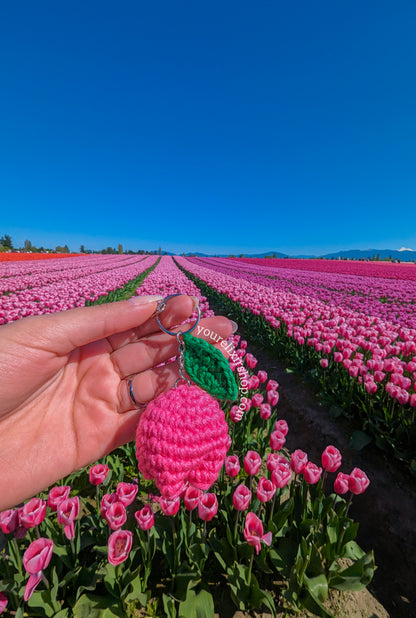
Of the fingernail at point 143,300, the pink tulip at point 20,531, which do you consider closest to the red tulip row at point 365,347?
the fingernail at point 143,300

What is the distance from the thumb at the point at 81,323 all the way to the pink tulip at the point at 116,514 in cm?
101

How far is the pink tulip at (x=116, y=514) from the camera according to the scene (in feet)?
5.18

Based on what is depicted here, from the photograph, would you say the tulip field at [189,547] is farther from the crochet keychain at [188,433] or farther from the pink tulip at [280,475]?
the crochet keychain at [188,433]

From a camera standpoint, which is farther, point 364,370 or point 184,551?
point 364,370

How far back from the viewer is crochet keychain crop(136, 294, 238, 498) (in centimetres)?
139

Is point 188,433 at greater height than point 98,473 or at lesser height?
greater

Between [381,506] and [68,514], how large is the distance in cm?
297

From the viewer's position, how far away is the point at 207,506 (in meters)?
1.86

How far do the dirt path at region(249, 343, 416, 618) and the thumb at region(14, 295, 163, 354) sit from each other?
9.17 feet

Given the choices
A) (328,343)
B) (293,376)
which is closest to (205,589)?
(328,343)

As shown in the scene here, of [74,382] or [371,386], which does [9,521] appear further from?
[371,386]

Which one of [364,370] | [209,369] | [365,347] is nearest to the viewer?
[209,369]

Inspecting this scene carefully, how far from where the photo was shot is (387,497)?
283cm

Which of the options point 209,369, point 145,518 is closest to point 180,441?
point 209,369
